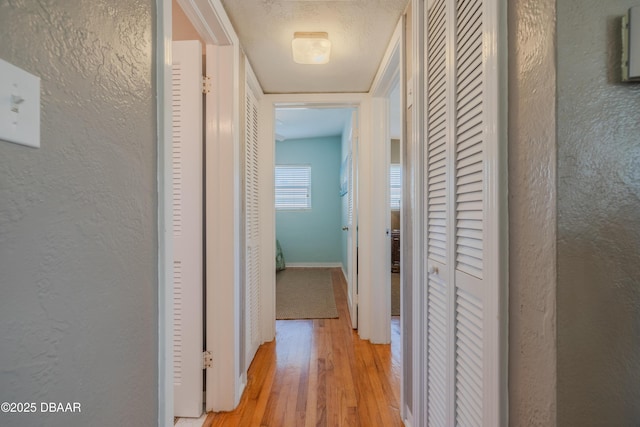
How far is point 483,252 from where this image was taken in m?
0.78

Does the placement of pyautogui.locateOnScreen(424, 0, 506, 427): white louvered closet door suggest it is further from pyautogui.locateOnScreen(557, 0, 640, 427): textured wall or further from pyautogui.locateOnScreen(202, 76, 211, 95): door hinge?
pyautogui.locateOnScreen(202, 76, 211, 95): door hinge

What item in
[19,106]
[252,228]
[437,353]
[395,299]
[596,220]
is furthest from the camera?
[395,299]

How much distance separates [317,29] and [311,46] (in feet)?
0.31

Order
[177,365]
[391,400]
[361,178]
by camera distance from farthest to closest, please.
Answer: [361,178] < [391,400] < [177,365]

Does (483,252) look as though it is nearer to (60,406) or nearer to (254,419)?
(60,406)

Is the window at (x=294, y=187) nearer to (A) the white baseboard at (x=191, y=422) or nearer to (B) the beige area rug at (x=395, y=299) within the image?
(B) the beige area rug at (x=395, y=299)

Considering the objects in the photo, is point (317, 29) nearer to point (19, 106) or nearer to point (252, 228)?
point (252, 228)

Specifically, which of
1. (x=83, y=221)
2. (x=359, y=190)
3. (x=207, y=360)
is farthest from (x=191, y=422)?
(x=359, y=190)

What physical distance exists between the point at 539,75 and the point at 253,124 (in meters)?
1.92

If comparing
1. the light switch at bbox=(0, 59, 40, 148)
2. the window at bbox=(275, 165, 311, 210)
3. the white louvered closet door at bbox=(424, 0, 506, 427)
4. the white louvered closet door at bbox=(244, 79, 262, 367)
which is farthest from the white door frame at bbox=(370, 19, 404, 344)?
the window at bbox=(275, 165, 311, 210)

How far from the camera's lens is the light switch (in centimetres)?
42

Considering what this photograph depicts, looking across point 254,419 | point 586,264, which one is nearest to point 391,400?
point 254,419

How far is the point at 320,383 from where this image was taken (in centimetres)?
187

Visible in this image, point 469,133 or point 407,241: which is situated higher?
point 469,133
